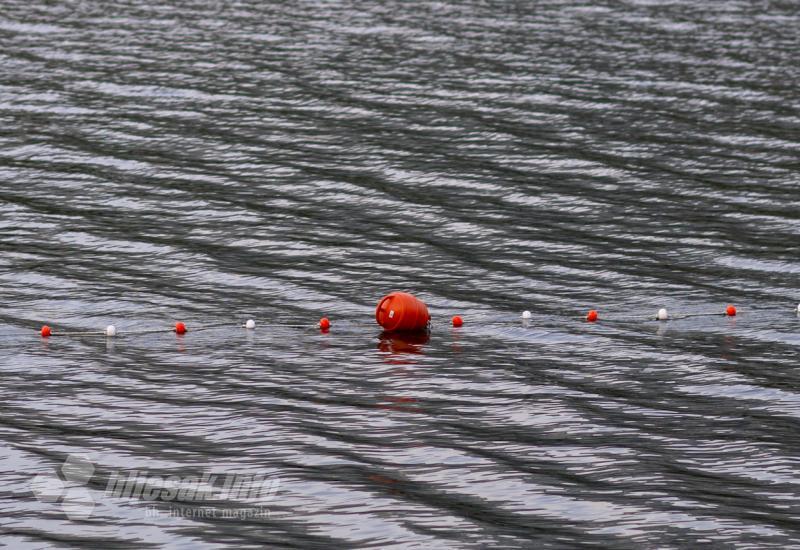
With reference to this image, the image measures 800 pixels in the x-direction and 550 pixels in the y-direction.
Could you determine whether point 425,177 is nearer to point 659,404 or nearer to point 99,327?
point 99,327

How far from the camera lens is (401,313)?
2280 centimetres

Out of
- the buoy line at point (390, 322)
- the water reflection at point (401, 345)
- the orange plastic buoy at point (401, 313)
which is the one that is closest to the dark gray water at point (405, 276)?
the water reflection at point (401, 345)

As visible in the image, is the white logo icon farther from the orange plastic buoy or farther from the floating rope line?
the orange plastic buoy

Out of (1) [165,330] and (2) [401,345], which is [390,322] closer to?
(2) [401,345]

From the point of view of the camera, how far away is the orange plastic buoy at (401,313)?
22.8 metres

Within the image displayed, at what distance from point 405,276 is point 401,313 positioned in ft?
11.8

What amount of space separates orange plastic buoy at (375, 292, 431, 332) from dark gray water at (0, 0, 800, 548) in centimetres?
30

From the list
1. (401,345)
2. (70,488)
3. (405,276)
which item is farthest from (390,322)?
(70,488)

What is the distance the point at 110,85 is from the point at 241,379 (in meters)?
22.3

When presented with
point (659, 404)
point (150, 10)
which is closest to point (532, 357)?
point (659, 404)

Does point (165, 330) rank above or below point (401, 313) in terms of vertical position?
below

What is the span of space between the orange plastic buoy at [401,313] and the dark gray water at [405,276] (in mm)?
303

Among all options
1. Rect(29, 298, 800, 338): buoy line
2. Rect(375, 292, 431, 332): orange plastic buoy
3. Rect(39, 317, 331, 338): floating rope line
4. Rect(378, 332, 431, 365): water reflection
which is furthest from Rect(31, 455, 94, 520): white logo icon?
Rect(375, 292, 431, 332): orange plastic buoy

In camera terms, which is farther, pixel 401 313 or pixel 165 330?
pixel 165 330
